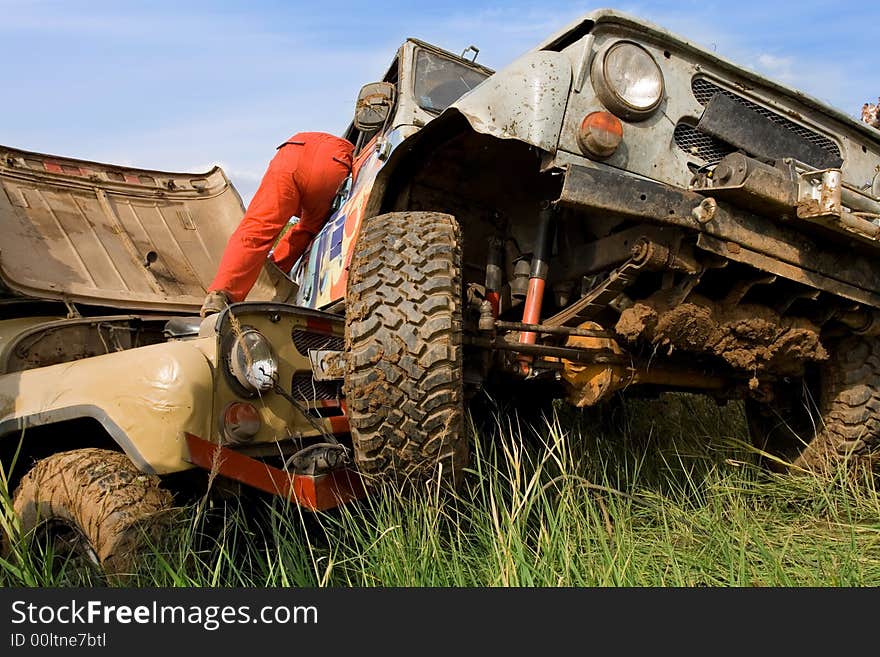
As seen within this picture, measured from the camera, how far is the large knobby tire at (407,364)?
282 cm

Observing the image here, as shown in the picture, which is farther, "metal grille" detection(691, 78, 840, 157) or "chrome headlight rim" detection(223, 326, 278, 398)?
"metal grille" detection(691, 78, 840, 157)

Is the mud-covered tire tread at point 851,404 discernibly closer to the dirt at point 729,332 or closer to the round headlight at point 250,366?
the dirt at point 729,332

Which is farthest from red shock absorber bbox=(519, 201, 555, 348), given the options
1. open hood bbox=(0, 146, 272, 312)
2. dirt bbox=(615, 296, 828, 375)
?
open hood bbox=(0, 146, 272, 312)

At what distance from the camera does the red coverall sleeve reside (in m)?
4.51

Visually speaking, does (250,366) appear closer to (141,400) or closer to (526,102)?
(141,400)

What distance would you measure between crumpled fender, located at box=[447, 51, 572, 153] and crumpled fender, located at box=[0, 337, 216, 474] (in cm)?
130

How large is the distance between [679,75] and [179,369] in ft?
7.04

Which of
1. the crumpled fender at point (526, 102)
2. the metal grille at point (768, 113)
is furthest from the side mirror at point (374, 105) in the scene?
the metal grille at point (768, 113)

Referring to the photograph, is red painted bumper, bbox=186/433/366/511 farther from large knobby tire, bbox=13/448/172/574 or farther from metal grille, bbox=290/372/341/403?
metal grille, bbox=290/372/341/403

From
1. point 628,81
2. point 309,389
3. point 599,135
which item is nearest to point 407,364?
point 309,389

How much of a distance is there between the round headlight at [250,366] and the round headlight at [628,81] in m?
1.58

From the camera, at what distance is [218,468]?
9.41 feet

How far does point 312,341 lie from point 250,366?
48 centimetres

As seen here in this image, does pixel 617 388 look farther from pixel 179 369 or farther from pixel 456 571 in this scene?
pixel 179 369
